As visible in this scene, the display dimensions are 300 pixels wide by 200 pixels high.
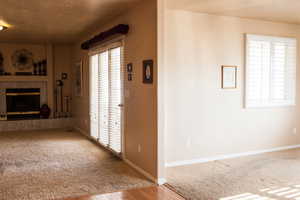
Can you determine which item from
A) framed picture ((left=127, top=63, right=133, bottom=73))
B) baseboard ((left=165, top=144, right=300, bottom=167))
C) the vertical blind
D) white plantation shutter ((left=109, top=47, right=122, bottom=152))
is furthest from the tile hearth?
baseboard ((left=165, top=144, right=300, bottom=167))

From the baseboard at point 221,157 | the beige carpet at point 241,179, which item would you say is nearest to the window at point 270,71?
the baseboard at point 221,157

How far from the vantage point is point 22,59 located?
28.9 ft

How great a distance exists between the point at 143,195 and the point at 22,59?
22.2 ft

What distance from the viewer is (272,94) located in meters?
5.81

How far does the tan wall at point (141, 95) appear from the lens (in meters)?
4.10

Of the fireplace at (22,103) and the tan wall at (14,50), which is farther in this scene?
the fireplace at (22,103)

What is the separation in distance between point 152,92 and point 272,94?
2.87m

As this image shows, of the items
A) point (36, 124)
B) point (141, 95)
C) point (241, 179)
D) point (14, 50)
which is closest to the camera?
point (241, 179)

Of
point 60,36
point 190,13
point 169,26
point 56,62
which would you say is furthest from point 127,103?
point 56,62

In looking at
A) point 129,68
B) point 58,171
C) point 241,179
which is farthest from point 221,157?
point 58,171

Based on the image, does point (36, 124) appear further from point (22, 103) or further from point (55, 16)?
point (55, 16)

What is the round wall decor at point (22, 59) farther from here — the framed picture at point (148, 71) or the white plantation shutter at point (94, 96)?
the framed picture at point (148, 71)

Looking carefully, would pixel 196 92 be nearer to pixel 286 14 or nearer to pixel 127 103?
pixel 127 103

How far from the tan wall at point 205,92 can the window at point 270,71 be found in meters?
0.17
